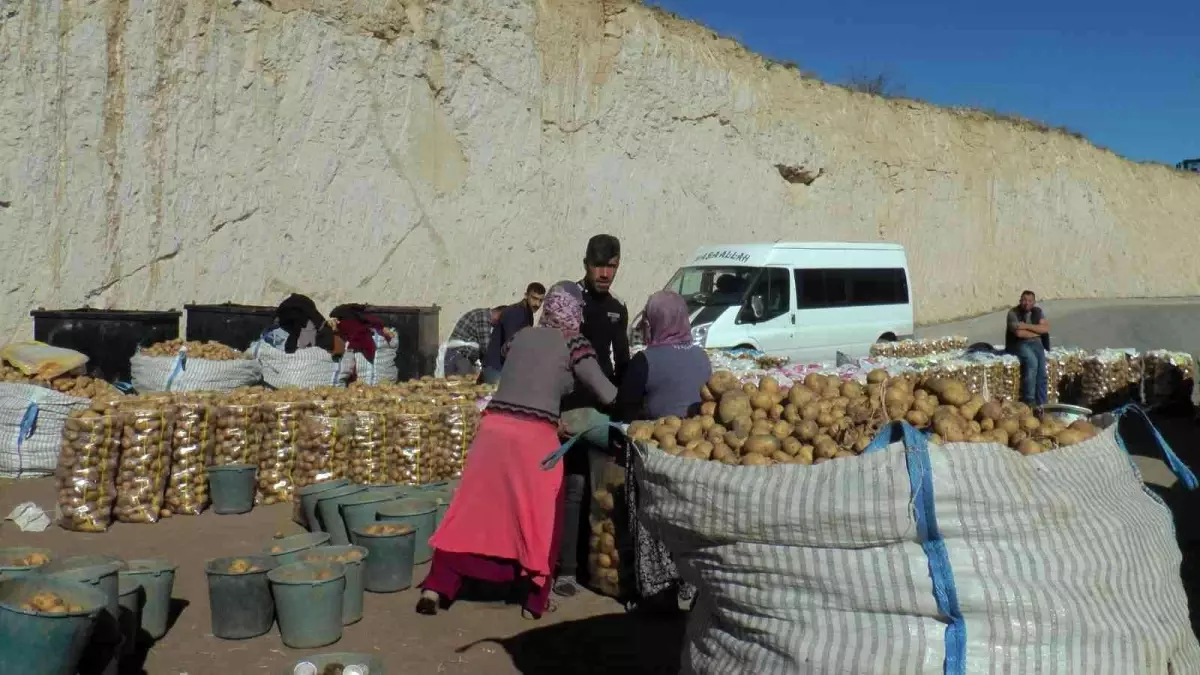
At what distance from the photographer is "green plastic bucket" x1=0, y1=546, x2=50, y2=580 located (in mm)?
4441

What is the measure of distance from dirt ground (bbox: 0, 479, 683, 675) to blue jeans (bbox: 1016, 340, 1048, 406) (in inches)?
352

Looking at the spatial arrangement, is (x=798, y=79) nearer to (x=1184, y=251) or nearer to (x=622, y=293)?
(x=622, y=293)

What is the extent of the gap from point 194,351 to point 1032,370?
9.98m

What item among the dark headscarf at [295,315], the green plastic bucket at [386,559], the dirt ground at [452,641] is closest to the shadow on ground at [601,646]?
the dirt ground at [452,641]

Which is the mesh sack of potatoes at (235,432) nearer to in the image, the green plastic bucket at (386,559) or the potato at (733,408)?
the green plastic bucket at (386,559)

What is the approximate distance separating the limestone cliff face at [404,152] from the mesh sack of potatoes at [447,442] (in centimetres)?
739

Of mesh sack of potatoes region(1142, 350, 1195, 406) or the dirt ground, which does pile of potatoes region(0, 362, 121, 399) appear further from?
mesh sack of potatoes region(1142, 350, 1195, 406)

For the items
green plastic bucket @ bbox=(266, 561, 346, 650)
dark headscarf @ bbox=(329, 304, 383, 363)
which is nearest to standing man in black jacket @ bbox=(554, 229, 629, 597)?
green plastic bucket @ bbox=(266, 561, 346, 650)

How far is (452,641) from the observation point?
5012 millimetres

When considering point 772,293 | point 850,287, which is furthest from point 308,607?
point 850,287

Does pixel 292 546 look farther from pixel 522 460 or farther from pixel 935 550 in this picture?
pixel 935 550

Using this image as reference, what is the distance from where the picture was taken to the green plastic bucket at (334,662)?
4.11 metres

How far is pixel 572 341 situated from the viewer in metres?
5.24

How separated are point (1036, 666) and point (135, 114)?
1394 cm
